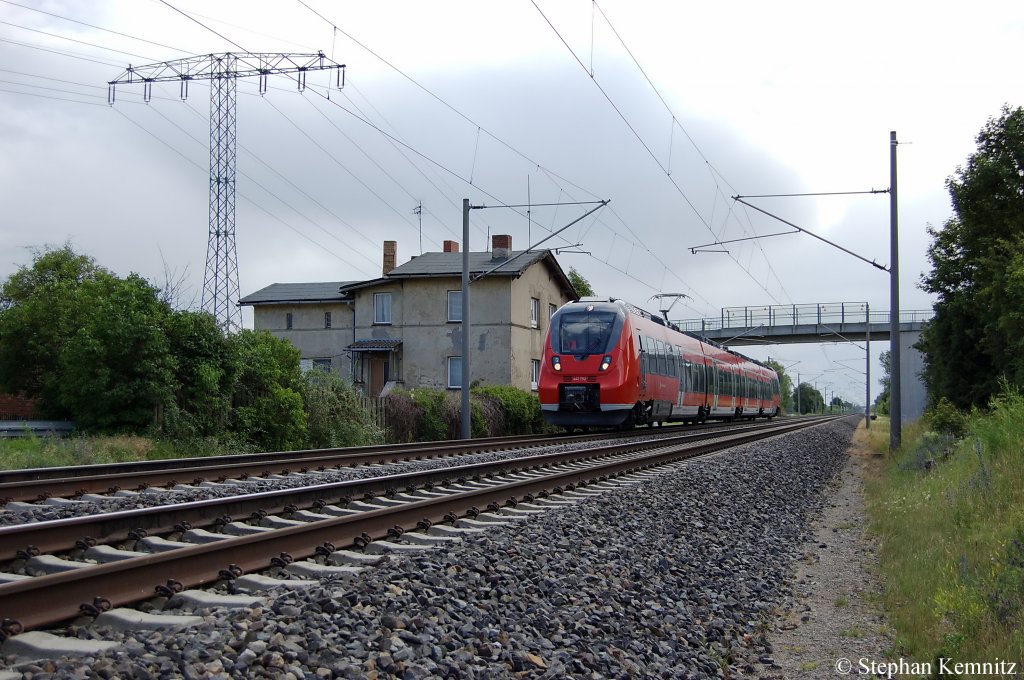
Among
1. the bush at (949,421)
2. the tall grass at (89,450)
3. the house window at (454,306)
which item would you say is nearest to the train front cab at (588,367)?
the bush at (949,421)

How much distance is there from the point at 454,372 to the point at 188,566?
1404 inches

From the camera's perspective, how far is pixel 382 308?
43.5 metres

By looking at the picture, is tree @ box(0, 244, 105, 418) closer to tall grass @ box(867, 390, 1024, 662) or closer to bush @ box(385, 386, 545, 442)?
bush @ box(385, 386, 545, 442)

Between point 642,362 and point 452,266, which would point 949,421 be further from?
point 452,266

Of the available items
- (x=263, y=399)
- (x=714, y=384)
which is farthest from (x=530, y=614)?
(x=714, y=384)

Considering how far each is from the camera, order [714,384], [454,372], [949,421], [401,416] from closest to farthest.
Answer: [949,421]
[401,416]
[714,384]
[454,372]

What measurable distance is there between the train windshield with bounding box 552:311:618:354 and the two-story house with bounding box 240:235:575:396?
15213mm

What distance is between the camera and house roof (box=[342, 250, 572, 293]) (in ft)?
135

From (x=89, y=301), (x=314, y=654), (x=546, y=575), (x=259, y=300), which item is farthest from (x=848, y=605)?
(x=259, y=300)

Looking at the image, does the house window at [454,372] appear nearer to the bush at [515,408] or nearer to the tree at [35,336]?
the bush at [515,408]

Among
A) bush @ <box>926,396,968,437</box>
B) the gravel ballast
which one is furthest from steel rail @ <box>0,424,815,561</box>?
bush @ <box>926,396,968,437</box>

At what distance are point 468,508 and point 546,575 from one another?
8.47 feet

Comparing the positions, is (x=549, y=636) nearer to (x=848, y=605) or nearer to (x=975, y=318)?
(x=848, y=605)

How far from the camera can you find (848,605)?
8234mm
